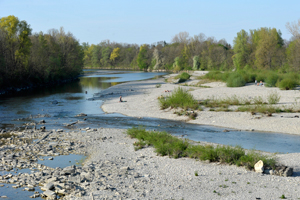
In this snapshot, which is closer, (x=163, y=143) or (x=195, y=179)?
(x=195, y=179)

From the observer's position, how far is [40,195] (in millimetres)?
10742

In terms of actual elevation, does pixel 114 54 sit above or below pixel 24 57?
above

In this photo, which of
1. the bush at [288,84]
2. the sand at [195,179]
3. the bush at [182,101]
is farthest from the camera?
the bush at [288,84]

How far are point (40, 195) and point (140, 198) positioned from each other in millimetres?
3899

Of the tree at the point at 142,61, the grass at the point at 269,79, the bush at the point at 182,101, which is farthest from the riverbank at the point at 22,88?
the tree at the point at 142,61

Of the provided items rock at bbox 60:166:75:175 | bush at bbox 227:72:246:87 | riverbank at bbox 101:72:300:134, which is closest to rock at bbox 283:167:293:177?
rock at bbox 60:166:75:175

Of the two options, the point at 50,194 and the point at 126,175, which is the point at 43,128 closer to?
the point at 126,175

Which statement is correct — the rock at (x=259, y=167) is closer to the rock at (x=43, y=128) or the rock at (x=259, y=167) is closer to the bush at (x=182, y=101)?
the rock at (x=43, y=128)

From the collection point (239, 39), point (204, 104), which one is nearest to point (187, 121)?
point (204, 104)

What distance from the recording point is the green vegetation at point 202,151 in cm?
1244

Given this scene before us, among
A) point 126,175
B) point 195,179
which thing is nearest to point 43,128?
point 126,175

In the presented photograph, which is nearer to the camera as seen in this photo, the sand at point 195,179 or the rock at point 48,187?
the sand at point 195,179

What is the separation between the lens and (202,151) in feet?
45.8

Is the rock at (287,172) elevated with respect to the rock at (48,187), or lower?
elevated
